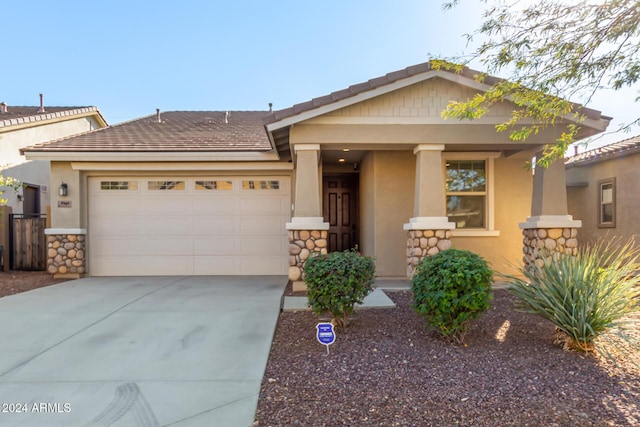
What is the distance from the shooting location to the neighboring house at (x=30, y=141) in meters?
11.8

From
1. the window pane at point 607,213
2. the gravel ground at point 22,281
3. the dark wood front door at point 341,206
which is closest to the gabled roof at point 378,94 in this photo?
the dark wood front door at point 341,206

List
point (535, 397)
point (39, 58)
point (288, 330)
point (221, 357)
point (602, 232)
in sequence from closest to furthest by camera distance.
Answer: point (535, 397), point (221, 357), point (288, 330), point (602, 232), point (39, 58)

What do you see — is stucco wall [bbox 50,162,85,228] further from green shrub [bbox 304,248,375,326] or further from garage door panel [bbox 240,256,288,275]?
green shrub [bbox 304,248,375,326]

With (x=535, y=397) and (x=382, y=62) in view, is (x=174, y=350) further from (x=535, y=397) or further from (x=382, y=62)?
(x=382, y=62)

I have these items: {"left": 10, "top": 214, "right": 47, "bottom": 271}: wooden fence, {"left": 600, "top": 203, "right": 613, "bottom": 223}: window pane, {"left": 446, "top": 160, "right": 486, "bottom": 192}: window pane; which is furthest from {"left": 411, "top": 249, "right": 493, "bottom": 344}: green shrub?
{"left": 10, "top": 214, "right": 47, "bottom": 271}: wooden fence

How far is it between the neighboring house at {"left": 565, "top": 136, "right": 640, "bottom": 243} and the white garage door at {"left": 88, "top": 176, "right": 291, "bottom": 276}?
9.05 m

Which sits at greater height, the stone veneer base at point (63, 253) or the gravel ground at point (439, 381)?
the stone veneer base at point (63, 253)

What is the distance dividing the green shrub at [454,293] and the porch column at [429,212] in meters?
2.64

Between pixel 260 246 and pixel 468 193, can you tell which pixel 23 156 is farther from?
pixel 468 193

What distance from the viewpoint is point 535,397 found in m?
3.19

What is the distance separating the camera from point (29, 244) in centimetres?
974

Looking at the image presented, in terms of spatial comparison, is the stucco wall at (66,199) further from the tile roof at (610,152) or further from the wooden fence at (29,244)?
the tile roof at (610,152)

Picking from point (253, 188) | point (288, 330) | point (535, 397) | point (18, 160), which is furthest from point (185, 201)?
point (535, 397)

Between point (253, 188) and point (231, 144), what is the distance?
1.19 meters
